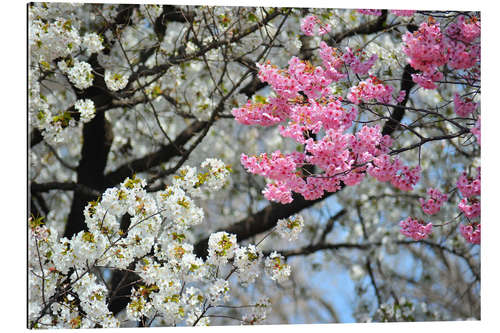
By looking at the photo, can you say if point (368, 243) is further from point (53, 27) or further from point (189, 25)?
point (53, 27)

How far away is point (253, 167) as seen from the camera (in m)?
2.47

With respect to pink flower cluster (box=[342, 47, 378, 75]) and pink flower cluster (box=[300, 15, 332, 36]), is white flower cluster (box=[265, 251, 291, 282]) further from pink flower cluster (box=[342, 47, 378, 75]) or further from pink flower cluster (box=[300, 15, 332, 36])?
pink flower cluster (box=[300, 15, 332, 36])

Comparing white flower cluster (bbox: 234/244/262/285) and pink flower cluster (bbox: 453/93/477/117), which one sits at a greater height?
pink flower cluster (bbox: 453/93/477/117)

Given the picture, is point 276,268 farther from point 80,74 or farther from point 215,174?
point 80,74

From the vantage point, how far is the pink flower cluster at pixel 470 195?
9.75 ft

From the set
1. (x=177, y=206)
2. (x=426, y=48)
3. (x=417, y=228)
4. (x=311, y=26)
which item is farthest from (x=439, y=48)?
(x=177, y=206)

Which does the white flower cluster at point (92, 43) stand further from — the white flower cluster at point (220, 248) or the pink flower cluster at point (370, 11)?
the pink flower cluster at point (370, 11)

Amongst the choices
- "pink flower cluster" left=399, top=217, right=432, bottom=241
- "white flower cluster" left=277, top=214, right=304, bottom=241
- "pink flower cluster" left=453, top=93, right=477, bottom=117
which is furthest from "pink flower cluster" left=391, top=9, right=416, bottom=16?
"white flower cluster" left=277, top=214, right=304, bottom=241

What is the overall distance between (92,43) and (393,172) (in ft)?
4.56

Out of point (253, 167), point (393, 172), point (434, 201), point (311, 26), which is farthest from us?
point (311, 26)

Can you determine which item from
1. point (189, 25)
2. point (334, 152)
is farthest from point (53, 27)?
point (334, 152)

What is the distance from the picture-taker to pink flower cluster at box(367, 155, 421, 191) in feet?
8.74

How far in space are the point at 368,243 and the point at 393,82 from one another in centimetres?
97

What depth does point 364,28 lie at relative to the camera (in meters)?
3.49
